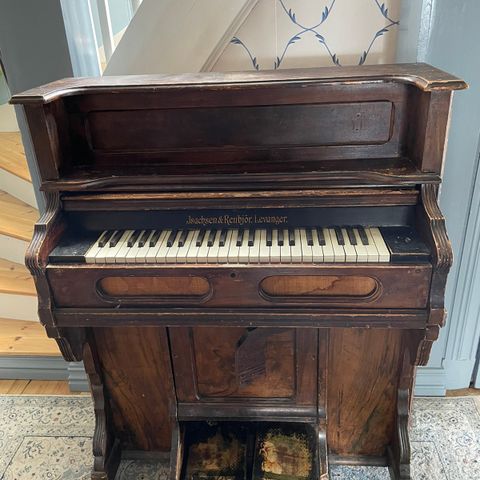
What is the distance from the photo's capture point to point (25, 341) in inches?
86.4

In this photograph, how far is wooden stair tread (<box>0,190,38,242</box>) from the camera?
2301 millimetres

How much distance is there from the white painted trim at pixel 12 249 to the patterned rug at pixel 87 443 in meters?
0.68

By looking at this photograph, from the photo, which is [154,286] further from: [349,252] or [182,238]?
[349,252]

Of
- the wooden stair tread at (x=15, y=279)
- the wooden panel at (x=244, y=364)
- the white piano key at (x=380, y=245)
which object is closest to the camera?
the white piano key at (x=380, y=245)

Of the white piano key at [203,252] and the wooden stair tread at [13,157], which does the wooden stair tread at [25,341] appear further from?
the white piano key at [203,252]

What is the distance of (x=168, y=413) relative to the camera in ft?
5.51

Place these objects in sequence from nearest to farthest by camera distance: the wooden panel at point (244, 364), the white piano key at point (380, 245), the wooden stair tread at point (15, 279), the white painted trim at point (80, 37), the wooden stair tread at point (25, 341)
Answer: the white piano key at point (380, 245)
the wooden panel at point (244, 364)
the white painted trim at point (80, 37)
the wooden stair tread at point (25, 341)
the wooden stair tread at point (15, 279)

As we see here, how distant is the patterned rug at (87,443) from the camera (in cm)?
167

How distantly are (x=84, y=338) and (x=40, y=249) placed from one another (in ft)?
1.38

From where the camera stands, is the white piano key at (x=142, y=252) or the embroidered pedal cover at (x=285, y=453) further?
the embroidered pedal cover at (x=285, y=453)

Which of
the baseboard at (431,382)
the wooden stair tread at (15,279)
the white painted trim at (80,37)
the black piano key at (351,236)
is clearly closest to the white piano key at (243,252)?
the black piano key at (351,236)

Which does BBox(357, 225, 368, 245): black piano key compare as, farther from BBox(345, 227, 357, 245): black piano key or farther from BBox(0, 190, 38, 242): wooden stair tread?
BBox(0, 190, 38, 242): wooden stair tread

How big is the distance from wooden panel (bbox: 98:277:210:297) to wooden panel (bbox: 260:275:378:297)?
0.50ft

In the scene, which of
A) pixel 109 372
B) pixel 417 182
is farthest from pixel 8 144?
pixel 417 182
